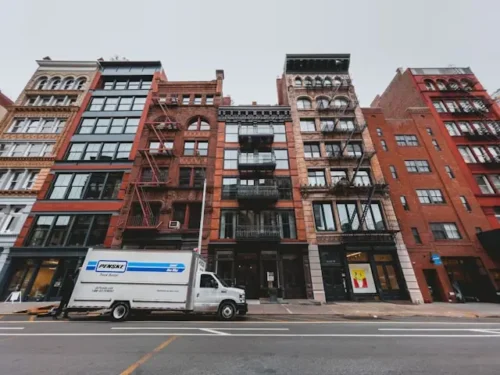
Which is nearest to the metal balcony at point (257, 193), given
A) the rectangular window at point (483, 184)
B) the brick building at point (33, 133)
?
the brick building at point (33, 133)

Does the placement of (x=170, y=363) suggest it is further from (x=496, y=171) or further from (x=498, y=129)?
(x=498, y=129)

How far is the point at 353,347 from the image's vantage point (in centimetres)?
608

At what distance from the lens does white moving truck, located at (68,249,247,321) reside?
10266 millimetres

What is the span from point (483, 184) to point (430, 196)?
6.65m

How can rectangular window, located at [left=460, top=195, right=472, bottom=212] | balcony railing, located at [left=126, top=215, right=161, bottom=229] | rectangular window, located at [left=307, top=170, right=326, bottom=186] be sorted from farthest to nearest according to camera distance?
1. rectangular window, located at [left=307, top=170, right=326, bottom=186]
2. rectangular window, located at [left=460, top=195, right=472, bottom=212]
3. balcony railing, located at [left=126, top=215, right=161, bottom=229]

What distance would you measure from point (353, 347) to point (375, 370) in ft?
5.30

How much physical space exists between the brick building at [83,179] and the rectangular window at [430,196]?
29167 millimetres

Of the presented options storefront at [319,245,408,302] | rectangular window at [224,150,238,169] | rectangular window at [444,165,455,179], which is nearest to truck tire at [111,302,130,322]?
storefront at [319,245,408,302]

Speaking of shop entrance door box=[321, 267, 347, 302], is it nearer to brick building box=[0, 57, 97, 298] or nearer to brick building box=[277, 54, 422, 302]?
brick building box=[277, 54, 422, 302]

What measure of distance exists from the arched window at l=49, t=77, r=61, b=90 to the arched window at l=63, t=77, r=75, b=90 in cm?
75

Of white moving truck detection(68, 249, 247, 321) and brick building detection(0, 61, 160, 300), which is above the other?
brick building detection(0, 61, 160, 300)

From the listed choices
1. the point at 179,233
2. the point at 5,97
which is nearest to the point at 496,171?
the point at 179,233

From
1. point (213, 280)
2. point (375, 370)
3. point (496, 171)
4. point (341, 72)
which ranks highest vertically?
point (341, 72)

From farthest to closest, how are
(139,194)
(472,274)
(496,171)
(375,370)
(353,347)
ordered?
(496,171) < (139,194) < (472,274) < (353,347) < (375,370)
